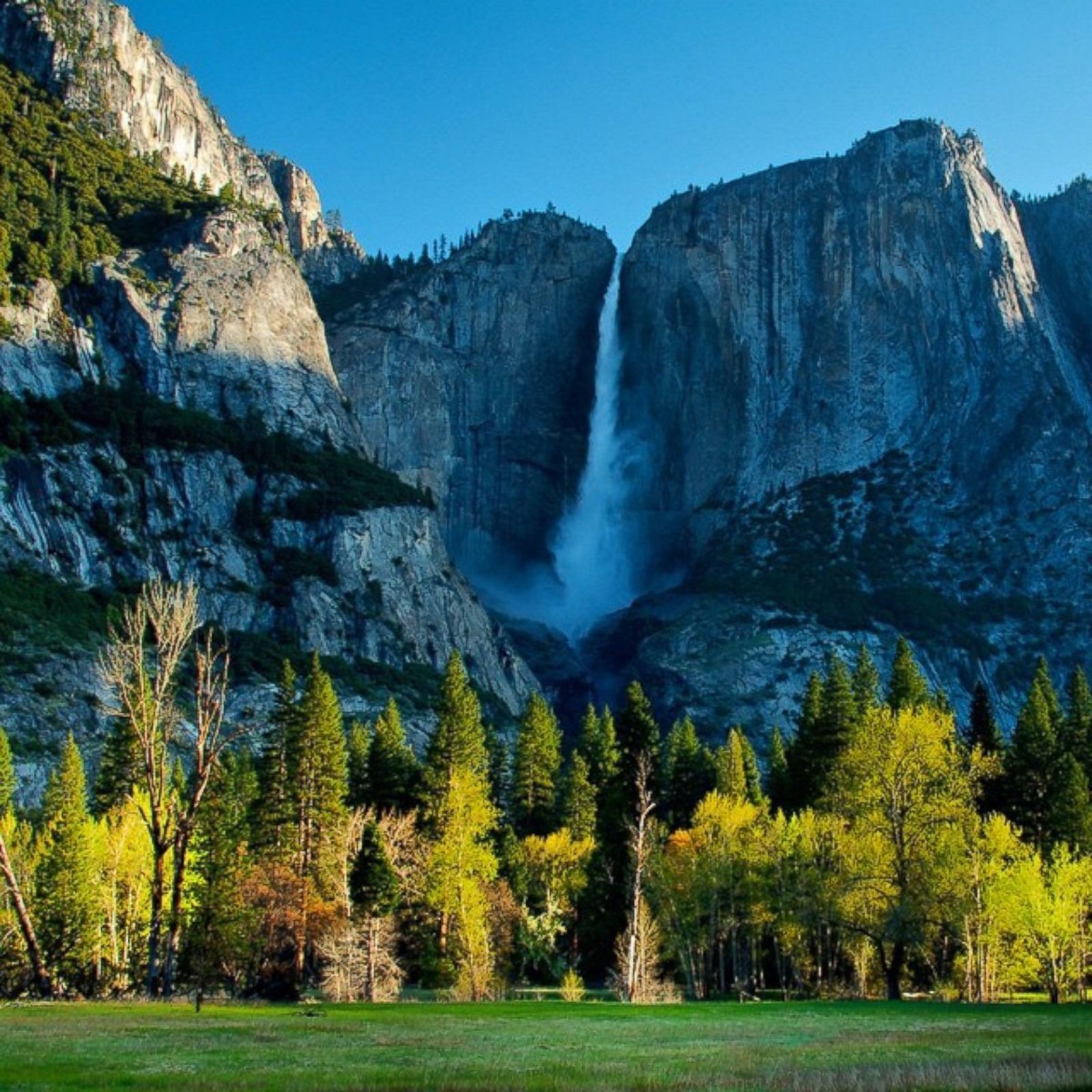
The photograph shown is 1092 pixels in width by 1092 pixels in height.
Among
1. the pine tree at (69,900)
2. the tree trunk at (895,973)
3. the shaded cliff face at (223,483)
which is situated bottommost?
the tree trunk at (895,973)

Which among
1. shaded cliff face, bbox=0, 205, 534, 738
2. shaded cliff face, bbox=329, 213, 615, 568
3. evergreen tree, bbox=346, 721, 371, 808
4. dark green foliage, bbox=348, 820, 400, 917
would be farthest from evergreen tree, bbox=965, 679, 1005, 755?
shaded cliff face, bbox=329, 213, 615, 568

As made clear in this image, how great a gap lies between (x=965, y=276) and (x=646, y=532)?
53994mm

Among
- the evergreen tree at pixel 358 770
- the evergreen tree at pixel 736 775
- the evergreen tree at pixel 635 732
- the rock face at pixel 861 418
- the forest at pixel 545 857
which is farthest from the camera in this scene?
the rock face at pixel 861 418

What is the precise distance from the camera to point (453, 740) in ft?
235

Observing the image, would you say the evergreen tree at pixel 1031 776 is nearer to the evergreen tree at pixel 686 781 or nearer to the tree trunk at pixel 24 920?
the evergreen tree at pixel 686 781

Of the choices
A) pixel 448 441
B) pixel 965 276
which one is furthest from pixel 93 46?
pixel 965 276

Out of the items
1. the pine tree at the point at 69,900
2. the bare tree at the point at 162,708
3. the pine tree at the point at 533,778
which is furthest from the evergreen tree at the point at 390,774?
the bare tree at the point at 162,708

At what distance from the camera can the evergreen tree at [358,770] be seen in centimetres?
7469

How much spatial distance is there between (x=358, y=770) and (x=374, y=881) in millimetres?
23304

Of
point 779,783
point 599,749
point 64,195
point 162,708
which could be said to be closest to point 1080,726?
point 779,783

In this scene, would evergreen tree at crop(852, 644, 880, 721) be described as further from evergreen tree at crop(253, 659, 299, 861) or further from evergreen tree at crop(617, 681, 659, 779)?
evergreen tree at crop(253, 659, 299, 861)

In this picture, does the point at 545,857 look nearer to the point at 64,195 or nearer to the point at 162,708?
the point at 162,708

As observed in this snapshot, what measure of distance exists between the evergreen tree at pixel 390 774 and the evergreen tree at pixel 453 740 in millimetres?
1403

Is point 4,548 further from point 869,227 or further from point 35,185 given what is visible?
point 869,227
